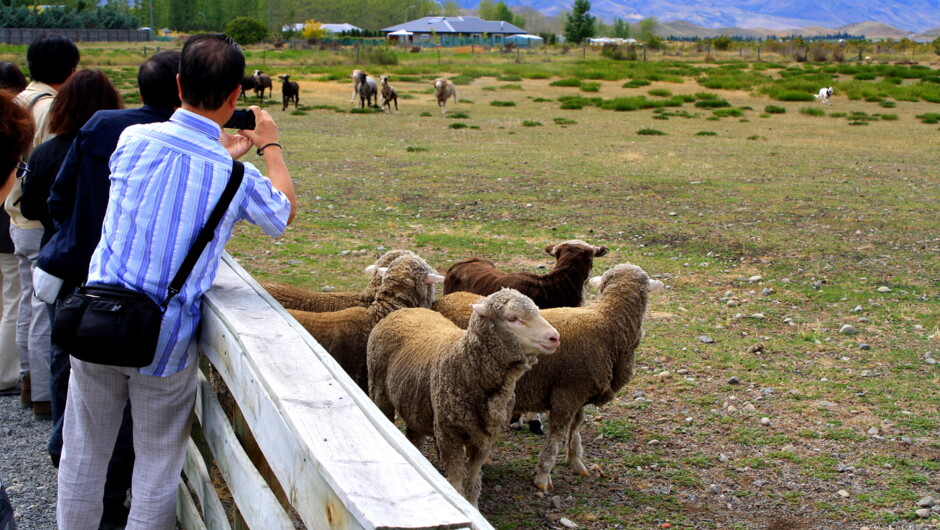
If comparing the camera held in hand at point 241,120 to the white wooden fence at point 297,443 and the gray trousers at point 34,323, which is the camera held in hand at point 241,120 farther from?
the gray trousers at point 34,323

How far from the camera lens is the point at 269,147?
309cm

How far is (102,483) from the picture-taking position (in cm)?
296

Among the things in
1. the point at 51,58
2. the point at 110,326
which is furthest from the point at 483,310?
the point at 51,58

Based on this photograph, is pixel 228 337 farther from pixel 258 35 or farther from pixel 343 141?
pixel 258 35

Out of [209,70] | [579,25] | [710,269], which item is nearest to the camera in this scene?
[209,70]

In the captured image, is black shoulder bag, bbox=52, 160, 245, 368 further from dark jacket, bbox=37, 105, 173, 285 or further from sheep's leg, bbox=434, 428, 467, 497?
sheep's leg, bbox=434, 428, 467, 497

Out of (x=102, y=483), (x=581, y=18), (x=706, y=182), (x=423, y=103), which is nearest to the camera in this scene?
(x=102, y=483)

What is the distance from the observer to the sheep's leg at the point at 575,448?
16.0ft

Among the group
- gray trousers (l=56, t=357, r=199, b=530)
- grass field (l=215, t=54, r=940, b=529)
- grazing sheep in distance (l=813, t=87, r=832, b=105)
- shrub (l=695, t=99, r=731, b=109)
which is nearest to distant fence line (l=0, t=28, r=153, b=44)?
grass field (l=215, t=54, r=940, b=529)

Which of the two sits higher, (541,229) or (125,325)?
(125,325)

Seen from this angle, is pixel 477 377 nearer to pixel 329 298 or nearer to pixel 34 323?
pixel 329 298

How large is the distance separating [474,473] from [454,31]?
120 m

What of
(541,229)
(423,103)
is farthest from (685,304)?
(423,103)

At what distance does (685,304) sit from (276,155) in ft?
A: 18.1
